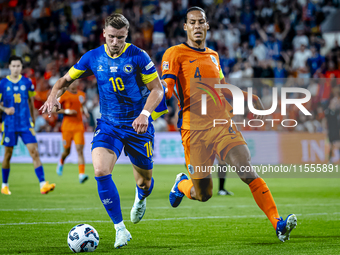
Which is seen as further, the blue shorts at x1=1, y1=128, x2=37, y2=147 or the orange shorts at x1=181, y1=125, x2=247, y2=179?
the blue shorts at x1=1, y1=128, x2=37, y2=147

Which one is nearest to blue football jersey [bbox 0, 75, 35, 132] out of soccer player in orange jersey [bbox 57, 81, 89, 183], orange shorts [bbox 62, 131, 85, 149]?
soccer player in orange jersey [bbox 57, 81, 89, 183]

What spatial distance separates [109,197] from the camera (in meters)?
5.23

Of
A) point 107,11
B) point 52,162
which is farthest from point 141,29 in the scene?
point 52,162

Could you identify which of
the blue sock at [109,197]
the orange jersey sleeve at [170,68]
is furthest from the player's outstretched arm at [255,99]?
the blue sock at [109,197]

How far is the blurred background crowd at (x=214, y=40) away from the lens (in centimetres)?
1720

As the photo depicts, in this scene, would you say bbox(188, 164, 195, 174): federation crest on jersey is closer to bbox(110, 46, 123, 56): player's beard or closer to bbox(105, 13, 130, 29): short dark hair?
bbox(110, 46, 123, 56): player's beard

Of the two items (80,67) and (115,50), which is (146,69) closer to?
(115,50)

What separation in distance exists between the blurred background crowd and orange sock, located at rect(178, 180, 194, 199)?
979 cm

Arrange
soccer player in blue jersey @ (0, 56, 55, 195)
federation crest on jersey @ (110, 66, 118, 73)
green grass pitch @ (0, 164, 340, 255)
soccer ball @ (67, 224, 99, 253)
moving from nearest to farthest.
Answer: soccer ball @ (67, 224, 99, 253) < green grass pitch @ (0, 164, 340, 255) < federation crest on jersey @ (110, 66, 118, 73) < soccer player in blue jersey @ (0, 56, 55, 195)

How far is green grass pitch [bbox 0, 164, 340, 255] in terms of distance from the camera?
202 inches

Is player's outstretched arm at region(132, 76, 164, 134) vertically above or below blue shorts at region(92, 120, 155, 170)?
above

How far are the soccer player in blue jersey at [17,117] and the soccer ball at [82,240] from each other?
4.99 meters

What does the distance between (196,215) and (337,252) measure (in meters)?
3.03

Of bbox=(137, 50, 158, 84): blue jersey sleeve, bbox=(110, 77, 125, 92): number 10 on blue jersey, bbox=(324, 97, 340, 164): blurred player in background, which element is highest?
bbox=(137, 50, 158, 84): blue jersey sleeve
